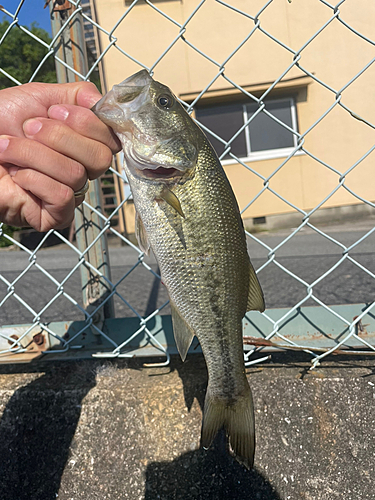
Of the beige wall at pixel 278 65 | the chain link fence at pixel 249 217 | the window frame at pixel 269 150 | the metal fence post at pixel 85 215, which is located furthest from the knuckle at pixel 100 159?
the window frame at pixel 269 150

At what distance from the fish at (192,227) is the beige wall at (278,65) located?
7.08 metres

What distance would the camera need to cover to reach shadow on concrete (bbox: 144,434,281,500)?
1.27 metres

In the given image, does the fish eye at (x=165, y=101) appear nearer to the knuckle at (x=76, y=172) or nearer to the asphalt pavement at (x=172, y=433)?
the knuckle at (x=76, y=172)

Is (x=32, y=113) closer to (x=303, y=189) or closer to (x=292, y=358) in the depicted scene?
(x=292, y=358)

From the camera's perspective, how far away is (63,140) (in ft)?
2.97

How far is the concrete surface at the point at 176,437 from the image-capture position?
1.28m

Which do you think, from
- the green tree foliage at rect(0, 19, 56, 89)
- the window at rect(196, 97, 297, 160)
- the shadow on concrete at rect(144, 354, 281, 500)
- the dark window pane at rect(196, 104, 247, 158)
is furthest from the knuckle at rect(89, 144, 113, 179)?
the green tree foliage at rect(0, 19, 56, 89)

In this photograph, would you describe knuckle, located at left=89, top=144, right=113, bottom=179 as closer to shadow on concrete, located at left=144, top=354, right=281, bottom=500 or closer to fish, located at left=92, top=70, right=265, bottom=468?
fish, located at left=92, top=70, right=265, bottom=468

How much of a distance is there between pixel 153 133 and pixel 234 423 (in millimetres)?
956

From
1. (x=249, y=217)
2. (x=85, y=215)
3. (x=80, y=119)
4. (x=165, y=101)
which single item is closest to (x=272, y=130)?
(x=249, y=217)

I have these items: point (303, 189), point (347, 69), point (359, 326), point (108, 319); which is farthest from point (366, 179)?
point (108, 319)

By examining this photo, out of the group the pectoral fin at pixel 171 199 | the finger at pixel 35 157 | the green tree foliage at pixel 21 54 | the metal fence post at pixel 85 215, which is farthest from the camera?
the green tree foliage at pixel 21 54

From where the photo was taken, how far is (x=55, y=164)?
0.90 meters

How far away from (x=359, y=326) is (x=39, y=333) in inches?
56.5
